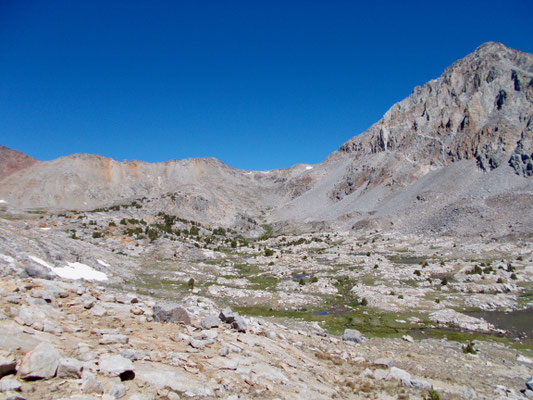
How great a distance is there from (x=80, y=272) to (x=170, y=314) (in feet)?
85.5

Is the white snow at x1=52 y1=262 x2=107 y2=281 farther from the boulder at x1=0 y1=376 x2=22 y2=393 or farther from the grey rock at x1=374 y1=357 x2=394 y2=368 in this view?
the grey rock at x1=374 y1=357 x2=394 y2=368

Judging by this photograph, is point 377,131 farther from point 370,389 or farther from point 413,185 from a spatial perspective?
point 370,389

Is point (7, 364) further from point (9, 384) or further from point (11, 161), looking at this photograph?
point (11, 161)

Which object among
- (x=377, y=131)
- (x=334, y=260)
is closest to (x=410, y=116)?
(x=377, y=131)

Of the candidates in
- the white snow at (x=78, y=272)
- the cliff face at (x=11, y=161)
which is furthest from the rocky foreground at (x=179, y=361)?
the cliff face at (x=11, y=161)

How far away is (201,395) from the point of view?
962 centimetres

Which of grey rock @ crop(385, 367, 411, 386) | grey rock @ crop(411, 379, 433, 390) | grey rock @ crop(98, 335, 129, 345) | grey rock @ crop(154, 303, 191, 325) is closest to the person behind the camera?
grey rock @ crop(98, 335, 129, 345)

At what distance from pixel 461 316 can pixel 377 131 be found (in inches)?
6188

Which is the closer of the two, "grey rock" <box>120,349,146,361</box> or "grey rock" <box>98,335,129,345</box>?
"grey rock" <box>120,349,146,361</box>

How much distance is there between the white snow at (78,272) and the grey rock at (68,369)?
26659 mm

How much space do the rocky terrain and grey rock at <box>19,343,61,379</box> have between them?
33 millimetres

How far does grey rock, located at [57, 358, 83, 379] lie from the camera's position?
26.6ft

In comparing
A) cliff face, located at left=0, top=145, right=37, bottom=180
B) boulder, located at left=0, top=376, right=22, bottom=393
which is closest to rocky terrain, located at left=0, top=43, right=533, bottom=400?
boulder, located at left=0, top=376, right=22, bottom=393

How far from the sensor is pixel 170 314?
582 inches
